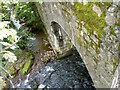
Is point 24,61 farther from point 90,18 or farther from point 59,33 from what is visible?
point 90,18

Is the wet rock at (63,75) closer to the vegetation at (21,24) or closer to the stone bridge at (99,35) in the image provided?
the vegetation at (21,24)

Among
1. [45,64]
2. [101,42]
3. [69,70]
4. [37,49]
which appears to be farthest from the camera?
[37,49]

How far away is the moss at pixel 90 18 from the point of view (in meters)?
2.33

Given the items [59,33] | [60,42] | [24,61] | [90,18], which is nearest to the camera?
[90,18]

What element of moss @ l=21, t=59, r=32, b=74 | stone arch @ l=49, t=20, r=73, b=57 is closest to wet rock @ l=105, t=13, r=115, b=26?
stone arch @ l=49, t=20, r=73, b=57

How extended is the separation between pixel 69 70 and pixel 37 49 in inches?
68.6

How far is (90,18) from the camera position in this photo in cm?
256

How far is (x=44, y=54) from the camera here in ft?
21.9

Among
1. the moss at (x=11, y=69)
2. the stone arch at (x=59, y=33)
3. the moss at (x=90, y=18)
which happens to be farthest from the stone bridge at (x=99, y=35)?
the moss at (x=11, y=69)

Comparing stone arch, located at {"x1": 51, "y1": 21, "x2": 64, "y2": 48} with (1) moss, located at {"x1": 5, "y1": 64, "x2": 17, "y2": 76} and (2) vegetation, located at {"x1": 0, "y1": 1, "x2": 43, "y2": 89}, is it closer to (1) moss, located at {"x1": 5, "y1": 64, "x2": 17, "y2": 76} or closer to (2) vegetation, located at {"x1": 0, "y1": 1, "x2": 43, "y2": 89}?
(2) vegetation, located at {"x1": 0, "y1": 1, "x2": 43, "y2": 89}

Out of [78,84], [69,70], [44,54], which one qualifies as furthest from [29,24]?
[78,84]

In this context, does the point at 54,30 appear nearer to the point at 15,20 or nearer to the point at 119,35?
the point at 15,20

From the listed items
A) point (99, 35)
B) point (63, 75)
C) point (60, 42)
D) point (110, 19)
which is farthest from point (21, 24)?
point (110, 19)

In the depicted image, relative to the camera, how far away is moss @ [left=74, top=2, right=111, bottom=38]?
233 cm
